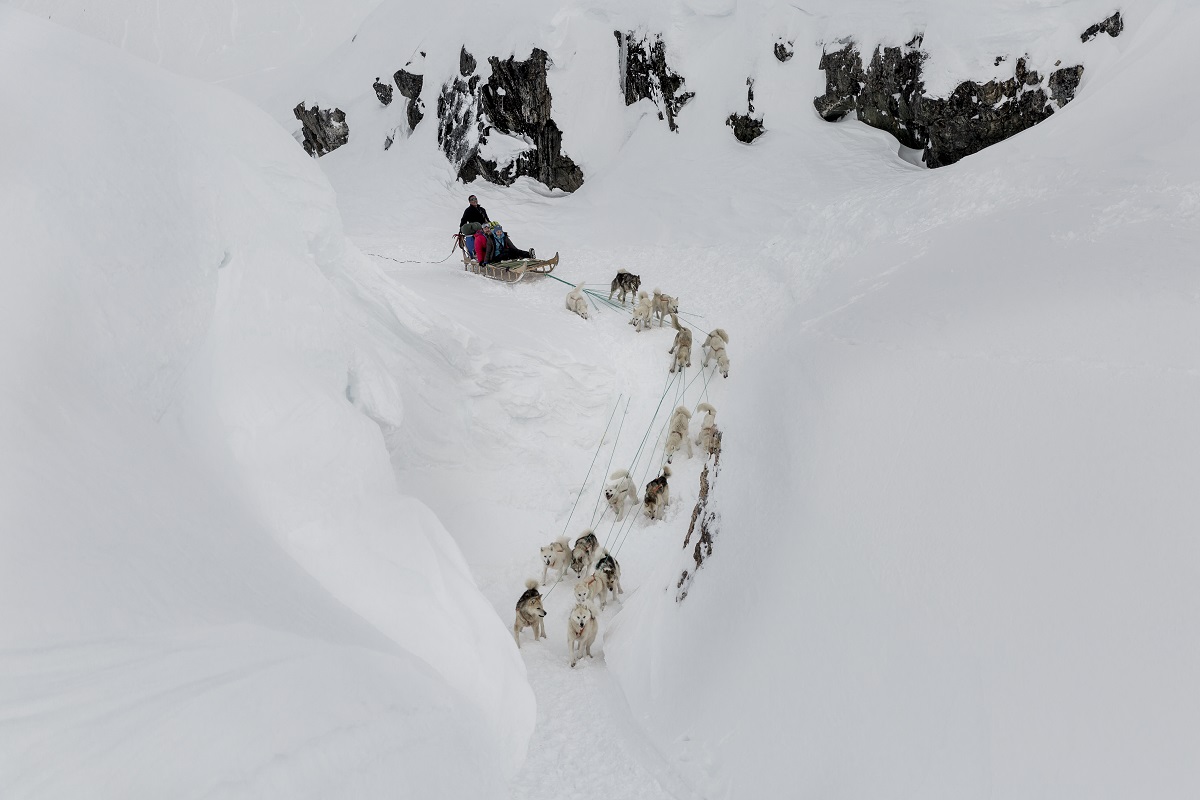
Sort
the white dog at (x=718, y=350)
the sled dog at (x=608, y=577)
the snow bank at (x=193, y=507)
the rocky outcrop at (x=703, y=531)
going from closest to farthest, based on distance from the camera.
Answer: the snow bank at (x=193, y=507) → the rocky outcrop at (x=703, y=531) → the sled dog at (x=608, y=577) → the white dog at (x=718, y=350)

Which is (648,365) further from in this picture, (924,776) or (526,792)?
(924,776)

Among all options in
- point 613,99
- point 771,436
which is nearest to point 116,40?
point 613,99

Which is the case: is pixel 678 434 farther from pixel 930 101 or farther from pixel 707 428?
pixel 930 101

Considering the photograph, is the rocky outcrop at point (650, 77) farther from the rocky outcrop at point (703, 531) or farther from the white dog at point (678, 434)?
the rocky outcrop at point (703, 531)

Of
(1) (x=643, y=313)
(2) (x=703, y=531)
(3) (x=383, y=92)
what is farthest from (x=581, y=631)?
(3) (x=383, y=92)

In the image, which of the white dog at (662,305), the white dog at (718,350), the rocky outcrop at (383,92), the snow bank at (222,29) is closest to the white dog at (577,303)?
the white dog at (662,305)

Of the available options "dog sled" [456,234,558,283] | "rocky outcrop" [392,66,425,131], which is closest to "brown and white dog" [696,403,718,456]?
"dog sled" [456,234,558,283]

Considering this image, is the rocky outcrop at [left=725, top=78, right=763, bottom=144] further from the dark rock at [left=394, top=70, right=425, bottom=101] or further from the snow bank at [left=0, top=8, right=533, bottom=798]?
the snow bank at [left=0, top=8, right=533, bottom=798]
